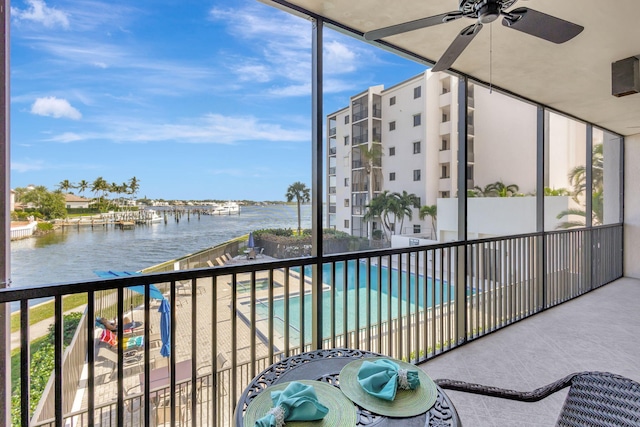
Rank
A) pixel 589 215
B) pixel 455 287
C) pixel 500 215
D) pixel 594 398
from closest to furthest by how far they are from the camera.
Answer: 1. pixel 594 398
2. pixel 455 287
3. pixel 589 215
4. pixel 500 215

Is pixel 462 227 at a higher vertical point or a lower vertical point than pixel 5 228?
lower

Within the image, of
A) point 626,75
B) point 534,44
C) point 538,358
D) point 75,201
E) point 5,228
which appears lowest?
point 538,358

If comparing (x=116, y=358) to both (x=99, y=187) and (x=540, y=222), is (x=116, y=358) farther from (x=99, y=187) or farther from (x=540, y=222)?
(x=540, y=222)

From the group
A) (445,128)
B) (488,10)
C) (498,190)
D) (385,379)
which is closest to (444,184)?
(445,128)

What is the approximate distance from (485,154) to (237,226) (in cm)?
544

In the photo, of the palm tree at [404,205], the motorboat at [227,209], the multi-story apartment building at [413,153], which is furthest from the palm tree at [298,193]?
the palm tree at [404,205]

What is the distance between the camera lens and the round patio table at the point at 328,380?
3.59 feet

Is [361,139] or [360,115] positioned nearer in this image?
[361,139]

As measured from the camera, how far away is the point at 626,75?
276 centimetres

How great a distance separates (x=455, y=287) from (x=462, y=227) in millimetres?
599

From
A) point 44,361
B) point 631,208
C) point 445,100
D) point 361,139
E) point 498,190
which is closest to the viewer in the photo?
point 44,361

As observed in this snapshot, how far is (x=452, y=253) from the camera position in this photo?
3070 millimetres

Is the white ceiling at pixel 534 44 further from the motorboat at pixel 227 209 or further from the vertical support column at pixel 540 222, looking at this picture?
the motorboat at pixel 227 209

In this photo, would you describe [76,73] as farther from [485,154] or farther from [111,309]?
[485,154]
